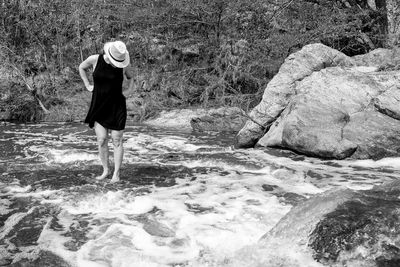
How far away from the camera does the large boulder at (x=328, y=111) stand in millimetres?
7301

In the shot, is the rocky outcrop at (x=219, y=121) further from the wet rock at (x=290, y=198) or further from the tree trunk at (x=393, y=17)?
the wet rock at (x=290, y=198)

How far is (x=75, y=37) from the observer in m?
17.4

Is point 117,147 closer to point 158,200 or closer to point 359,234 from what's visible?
point 158,200

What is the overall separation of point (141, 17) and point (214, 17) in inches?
107

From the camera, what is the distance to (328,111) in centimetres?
778

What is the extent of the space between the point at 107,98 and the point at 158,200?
138cm

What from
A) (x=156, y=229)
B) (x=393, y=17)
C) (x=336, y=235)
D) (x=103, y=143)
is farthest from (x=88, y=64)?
(x=393, y=17)

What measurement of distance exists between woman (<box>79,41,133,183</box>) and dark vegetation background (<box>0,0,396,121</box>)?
293 inches

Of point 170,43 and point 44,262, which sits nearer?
point 44,262

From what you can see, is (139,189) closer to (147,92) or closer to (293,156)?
(293,156)

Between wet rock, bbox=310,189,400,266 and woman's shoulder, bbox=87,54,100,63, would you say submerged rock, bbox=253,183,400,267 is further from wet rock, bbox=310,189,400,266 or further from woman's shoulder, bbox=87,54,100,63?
woman's shoulder, bbox=87,54,100,63

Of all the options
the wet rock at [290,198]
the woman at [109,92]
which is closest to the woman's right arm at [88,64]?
the woman at [109,92]

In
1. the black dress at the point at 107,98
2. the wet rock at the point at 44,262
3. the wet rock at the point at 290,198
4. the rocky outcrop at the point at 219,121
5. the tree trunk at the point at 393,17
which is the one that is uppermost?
the tree trunk at the point at 393,17

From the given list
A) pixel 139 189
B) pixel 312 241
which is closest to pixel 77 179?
pixel 139 189
